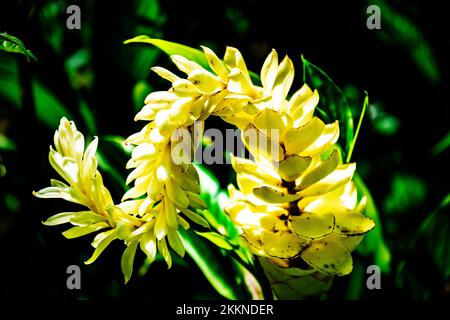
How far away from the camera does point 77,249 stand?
4.84 feet

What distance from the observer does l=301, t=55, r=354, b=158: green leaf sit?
1082 mm

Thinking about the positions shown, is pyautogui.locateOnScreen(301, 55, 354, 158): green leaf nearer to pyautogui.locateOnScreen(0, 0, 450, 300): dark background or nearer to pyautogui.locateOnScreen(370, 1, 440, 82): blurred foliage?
pyautogui.locateOnScreen(0, 0, 450, 300): dark background

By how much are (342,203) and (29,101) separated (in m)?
0.82

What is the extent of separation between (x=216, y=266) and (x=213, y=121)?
0.54 metres

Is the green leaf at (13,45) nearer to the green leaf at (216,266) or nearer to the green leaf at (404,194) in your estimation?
the green leaf at (216,266)

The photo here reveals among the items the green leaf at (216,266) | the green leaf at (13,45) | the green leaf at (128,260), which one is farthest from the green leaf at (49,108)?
the green leaf at (128,260)

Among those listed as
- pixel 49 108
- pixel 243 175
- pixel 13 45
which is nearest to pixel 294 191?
pixel 243 175

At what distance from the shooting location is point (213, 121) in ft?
5.32

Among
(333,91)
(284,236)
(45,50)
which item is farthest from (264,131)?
(45,50)

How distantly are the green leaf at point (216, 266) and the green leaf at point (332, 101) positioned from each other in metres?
0.35

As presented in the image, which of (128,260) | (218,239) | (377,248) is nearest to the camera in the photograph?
(128,260)

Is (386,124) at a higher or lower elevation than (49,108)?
lower

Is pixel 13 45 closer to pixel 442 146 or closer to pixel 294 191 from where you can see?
pixel 294 191

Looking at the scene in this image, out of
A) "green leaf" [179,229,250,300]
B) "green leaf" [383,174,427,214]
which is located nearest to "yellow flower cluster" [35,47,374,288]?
"green leaf" [179,229,250,300]
